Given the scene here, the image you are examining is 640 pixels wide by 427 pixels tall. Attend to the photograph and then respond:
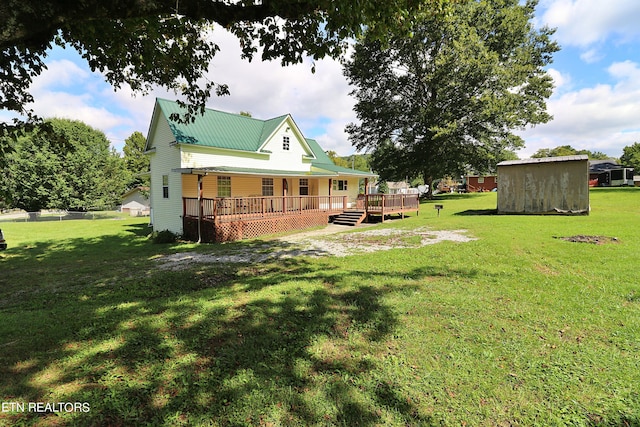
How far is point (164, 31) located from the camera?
6586mm

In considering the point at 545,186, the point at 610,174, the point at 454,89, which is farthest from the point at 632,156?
the point at 545,186

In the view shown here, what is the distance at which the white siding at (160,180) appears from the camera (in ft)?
52.6

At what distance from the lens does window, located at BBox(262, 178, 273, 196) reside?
1906 cm

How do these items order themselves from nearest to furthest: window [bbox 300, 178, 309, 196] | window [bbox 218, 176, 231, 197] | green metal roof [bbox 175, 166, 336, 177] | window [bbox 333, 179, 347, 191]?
green metal roof [bbox 175, 166, 336, 177] → window [bbox 218, 176, 231, 197] → window [bbox 300, 178, 309, 196] → window [bbox 333, 179, 347, 191]

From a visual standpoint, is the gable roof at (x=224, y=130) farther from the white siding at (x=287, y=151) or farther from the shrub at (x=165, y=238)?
the shrub at (x=165, y=238)

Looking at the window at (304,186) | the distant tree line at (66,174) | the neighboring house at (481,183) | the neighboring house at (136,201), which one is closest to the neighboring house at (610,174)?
the neighboring house at (481,183)

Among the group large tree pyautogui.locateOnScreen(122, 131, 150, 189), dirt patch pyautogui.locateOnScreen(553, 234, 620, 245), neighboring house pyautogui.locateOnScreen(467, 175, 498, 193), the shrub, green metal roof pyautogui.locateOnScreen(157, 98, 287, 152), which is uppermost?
large tree pyautogui.locateOnScreen(122, 131, 150, 189)

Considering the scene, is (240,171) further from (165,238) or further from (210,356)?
(210,356)

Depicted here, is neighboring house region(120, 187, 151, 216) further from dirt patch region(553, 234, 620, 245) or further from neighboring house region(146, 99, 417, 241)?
dirt patch region(553, 234, 620, 245)

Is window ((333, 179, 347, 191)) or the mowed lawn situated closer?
the mowed lawn

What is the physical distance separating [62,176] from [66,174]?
45 centimetres

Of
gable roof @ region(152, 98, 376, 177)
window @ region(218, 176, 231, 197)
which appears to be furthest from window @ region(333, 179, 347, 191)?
window @ region(218, 176, 231, 197)

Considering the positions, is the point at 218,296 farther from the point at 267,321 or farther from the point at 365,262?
the point at 365,262

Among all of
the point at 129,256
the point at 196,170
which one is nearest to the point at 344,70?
the point at 196,170
